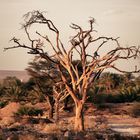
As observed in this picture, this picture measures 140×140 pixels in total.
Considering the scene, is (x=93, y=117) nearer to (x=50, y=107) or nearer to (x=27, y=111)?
(x=50, y=107)

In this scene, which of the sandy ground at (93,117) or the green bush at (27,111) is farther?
the green bush at (27,111)

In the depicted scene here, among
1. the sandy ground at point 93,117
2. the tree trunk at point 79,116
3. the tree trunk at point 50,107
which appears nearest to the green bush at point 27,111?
the sandy ground at point 93,117

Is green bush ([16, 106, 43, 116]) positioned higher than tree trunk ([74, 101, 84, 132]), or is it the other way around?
green bush ([16, 106, 43, 116])

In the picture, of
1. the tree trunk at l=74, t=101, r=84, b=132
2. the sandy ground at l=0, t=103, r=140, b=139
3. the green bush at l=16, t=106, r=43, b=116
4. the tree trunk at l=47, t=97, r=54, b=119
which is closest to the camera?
the tree trunk at l=74, t=101, r=84, b=132

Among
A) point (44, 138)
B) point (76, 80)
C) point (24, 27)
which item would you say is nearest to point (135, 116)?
point (76, 80)

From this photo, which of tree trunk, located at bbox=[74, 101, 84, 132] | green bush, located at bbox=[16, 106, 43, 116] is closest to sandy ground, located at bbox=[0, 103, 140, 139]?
green bush, located at bbox=[16, 106, 43, 116]

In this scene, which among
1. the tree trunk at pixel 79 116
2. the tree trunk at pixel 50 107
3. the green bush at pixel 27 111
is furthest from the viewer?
the green bush at pixel 27 111

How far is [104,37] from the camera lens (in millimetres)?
23734

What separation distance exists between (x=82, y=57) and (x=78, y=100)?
2149mm

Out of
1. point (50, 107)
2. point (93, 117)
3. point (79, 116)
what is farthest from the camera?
point (93, 117)

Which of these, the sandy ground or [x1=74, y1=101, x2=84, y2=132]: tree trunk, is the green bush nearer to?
the sandy ground

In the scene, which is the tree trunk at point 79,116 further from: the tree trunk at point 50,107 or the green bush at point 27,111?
the green bush at point 27,111

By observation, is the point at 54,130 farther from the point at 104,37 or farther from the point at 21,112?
the point at 21,112

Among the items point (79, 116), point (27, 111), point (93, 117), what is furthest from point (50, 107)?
point (79, 116)
